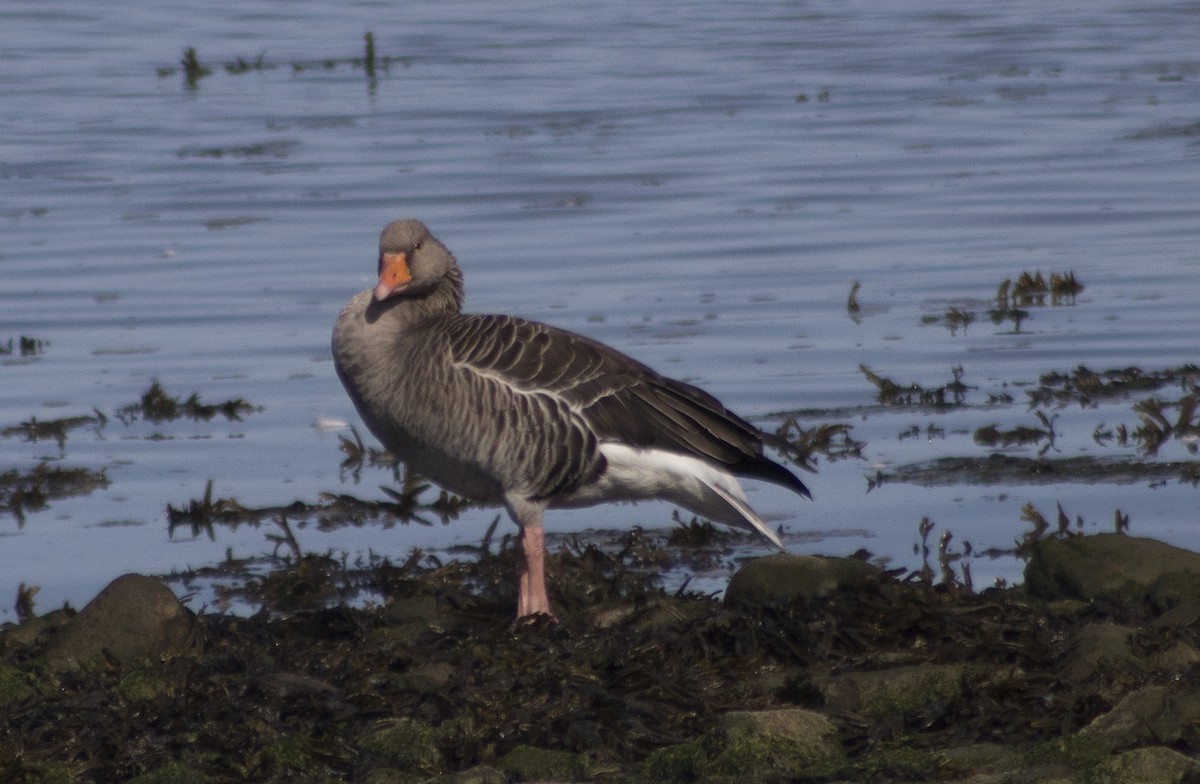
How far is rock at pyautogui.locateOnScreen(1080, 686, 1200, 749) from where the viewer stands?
5551mm

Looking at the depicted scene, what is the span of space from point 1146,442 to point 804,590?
349 centimetres

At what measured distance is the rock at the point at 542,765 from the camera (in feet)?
18.5

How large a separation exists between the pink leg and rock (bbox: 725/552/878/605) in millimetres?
709

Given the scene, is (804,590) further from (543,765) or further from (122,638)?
(122,638)

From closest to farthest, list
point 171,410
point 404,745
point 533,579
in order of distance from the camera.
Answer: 1. point 404,745
2. point 533,579
3. point 171,410

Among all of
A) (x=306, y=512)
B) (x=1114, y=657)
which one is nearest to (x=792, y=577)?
(x=1114, y=657)

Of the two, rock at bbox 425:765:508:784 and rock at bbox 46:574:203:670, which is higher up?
rock at bbox 46:574:203:670

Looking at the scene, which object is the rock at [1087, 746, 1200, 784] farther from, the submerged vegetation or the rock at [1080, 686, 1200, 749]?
the submerged vegetation

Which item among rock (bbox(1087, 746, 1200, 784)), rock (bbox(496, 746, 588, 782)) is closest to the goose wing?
rock (bbox(496, 746, 588, 782))

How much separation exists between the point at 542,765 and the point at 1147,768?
5.38 feet

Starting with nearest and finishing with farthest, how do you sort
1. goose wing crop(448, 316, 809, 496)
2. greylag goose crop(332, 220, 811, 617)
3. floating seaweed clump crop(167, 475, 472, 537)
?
1. greylag goose crop(332, 220, 811, 617)
2. goose wing crop(448, 316, 809, 496)
3. floating seaweed clump crop(167, 475, 472, 537)

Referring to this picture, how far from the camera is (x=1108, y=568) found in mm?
7445

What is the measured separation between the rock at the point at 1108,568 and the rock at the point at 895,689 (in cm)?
134

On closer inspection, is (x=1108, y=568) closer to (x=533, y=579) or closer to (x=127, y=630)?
(x=533, y=579)
